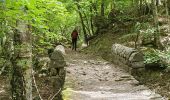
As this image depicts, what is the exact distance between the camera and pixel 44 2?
20.8ft

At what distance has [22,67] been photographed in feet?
25.4

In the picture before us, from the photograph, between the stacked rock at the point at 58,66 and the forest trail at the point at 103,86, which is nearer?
the forest trail at the point at 103,86

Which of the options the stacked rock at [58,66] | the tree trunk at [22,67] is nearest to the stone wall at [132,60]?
the stacked rock at [58,66]

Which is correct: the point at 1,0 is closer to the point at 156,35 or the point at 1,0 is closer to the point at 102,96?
the point at 102,96

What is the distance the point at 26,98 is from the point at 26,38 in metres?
1.55

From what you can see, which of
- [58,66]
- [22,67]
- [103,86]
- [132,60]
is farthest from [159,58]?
[22,67]

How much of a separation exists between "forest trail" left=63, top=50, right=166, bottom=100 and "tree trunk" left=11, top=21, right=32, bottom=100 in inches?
42.5

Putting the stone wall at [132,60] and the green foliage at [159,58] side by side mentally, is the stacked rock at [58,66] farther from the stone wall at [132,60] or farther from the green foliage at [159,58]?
the green foliage at [159,58]

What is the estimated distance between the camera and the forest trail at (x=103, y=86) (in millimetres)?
8328

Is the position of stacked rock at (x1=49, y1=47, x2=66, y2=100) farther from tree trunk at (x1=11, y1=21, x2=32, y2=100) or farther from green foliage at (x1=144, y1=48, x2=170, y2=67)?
tree trunk at (x1=11, y1=21, x2=32, y2=100)

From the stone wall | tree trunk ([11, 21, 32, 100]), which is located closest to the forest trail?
the stone wall

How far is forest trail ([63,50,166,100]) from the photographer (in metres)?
8.33

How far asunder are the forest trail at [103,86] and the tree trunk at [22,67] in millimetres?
1079

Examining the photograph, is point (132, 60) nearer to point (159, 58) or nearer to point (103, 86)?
point (159, 58)
